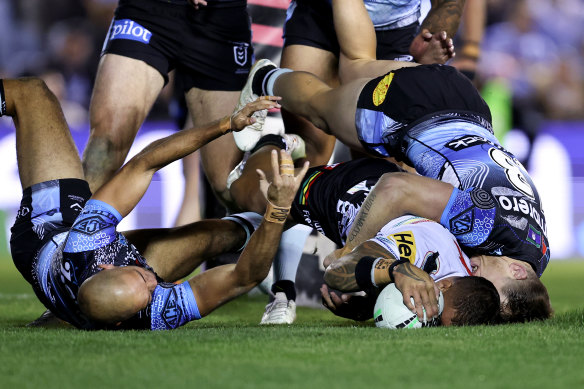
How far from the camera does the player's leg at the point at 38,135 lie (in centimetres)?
373

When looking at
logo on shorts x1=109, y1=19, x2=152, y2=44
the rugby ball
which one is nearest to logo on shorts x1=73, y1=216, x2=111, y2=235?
the rugby ball

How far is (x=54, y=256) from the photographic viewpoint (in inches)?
132

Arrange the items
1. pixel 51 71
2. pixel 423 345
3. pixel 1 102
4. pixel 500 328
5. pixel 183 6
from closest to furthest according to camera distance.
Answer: pixel 423 345, pixel 500 328, pixel 1 102, pixel 183 6, pixel 51 71

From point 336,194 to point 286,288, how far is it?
55 centimetres

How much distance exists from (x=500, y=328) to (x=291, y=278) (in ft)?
4.25

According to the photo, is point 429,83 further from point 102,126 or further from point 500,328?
point 102,126

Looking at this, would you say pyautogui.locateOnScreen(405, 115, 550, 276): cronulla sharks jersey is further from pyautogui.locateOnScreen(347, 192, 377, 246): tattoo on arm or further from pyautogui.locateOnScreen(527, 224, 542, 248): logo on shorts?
pyautogui.locateOnScreen(347, 192, 377, 246): tattoo on arm

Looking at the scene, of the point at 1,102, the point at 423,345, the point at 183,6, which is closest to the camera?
the point at 423,345

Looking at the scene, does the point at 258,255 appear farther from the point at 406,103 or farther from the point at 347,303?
the point at 406,103

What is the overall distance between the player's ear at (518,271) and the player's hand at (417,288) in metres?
0.43

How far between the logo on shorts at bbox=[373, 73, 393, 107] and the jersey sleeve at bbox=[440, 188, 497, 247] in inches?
29.5

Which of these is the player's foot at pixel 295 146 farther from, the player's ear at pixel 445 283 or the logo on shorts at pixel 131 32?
the player's ear at pixel 445 283

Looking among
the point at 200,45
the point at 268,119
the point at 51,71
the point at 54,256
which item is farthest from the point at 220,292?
the point at 51,71

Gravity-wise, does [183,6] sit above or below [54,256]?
above
